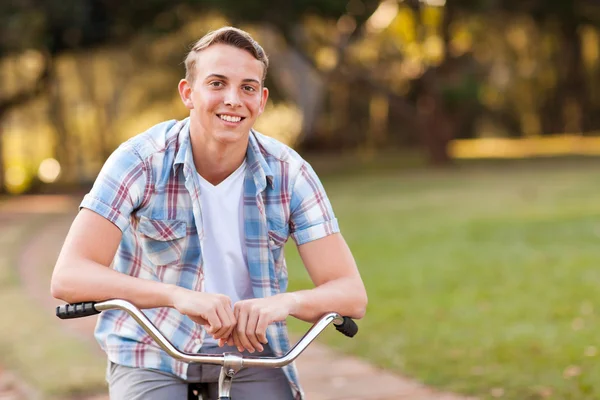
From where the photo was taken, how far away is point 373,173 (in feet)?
79.2

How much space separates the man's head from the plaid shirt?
143 mm

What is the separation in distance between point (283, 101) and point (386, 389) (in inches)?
1324

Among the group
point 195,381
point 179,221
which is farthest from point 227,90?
point 195,381

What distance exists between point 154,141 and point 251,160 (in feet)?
0.98

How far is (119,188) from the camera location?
8.54 feet

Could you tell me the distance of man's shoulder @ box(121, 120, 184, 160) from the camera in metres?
2.69

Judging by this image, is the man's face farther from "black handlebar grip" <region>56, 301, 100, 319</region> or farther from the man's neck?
"black handlebar grip" <region>56, 301, 100, 319</region>

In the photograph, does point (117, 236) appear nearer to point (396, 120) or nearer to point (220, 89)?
point (220, 89)

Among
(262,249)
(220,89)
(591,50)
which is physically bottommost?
(262,249)

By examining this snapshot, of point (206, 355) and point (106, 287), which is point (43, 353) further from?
point (206, 355)

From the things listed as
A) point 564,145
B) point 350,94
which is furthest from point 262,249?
point 350,94

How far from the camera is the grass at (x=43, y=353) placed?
17.1 feet

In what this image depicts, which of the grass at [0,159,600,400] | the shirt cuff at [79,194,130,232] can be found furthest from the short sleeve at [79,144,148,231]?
the grass at [0,159,600,400]

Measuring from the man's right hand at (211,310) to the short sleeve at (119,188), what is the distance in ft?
1.21
